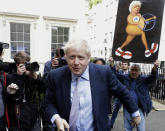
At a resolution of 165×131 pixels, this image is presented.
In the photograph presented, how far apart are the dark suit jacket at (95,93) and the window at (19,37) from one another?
299 inches

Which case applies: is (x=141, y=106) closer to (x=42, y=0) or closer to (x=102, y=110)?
(x=102, y=110)

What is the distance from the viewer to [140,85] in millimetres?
3584

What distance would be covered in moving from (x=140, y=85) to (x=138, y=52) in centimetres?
61

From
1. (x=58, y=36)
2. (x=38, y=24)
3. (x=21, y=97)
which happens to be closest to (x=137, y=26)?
(x=21, y=97)

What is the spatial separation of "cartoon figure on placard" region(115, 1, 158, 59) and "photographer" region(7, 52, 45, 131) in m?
1.76

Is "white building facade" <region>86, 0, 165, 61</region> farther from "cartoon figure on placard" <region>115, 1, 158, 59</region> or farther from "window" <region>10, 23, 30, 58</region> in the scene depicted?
"cartoon figure on placard" <region>115, 1, 158, 59</region>

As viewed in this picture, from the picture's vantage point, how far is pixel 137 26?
354 cm

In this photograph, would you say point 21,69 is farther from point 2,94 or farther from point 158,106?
point 158,106

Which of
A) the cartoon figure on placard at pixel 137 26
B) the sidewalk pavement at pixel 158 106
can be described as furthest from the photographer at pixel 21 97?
the sidewalk pavement at pixel 158 106

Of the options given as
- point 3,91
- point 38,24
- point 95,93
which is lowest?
point 3,91

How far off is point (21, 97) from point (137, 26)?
2.33m

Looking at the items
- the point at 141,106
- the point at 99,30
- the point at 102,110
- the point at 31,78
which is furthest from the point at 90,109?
the point at 99,30

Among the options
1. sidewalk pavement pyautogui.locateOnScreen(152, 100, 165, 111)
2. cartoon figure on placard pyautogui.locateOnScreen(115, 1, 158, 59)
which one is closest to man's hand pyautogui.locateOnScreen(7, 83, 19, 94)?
cartoon figure on placard pyautogui.locateOnScreen(115, 1, 158, 59)

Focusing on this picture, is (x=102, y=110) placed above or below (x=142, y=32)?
Answer: below
